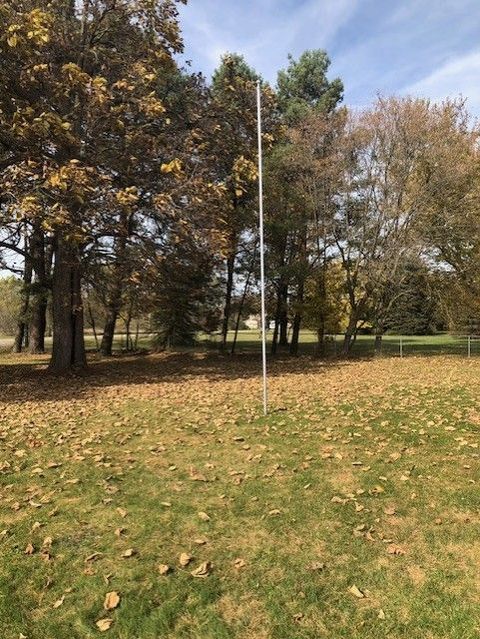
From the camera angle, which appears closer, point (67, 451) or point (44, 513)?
point (44, 513)

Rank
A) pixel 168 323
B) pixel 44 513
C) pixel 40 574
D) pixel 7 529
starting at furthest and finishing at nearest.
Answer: pixel 168 323 < pixel 44 513 < pixel 7 529 < pixel 40 574

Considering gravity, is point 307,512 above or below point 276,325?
below

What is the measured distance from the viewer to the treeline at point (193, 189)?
10945mm

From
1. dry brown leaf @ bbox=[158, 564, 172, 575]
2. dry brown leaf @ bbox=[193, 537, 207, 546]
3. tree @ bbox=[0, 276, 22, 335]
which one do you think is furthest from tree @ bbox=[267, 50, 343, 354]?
dry brown leaf @ bbox=[158, 564, 172, 575]

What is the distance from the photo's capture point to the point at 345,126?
62.1ft

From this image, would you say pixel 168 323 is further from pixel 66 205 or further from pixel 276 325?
pixel 66 205

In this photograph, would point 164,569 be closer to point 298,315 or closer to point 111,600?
point 111,600

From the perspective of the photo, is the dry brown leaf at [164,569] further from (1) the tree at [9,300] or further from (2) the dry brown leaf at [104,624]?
(1) the tree at [9,300]

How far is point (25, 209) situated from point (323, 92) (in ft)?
66.9

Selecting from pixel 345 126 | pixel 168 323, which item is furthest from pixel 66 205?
pixel 168 323

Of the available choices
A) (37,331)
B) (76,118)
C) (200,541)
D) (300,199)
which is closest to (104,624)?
(200,541)

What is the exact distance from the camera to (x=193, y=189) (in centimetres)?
1204

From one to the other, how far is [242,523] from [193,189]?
917cm

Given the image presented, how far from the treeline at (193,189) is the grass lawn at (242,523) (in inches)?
206
